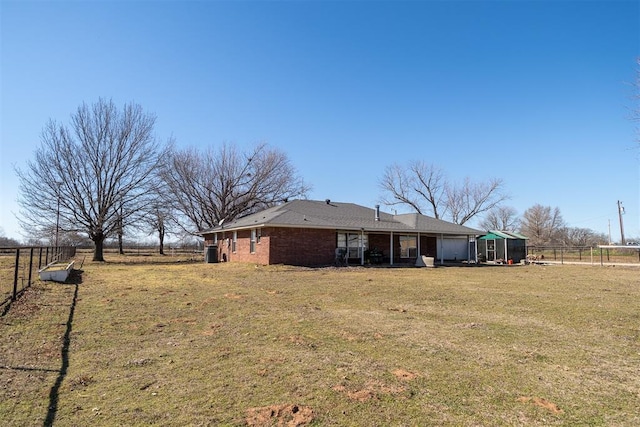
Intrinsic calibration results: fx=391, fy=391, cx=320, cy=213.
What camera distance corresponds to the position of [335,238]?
70.6 feet

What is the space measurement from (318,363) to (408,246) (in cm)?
2132

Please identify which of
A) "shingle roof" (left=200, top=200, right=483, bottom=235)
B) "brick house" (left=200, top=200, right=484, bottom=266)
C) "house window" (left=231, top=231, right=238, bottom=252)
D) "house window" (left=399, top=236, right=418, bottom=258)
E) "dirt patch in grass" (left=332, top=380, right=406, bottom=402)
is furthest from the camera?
"house window" (left=399, top=236, right=418, bottom=258)

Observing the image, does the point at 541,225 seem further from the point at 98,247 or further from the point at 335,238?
the point at 98,247

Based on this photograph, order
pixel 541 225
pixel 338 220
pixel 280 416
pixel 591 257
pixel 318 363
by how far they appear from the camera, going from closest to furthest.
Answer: pixel 280 416 → pixel 318 363 → pixel 338 220 → pixel 591 257 → pixel 541 225

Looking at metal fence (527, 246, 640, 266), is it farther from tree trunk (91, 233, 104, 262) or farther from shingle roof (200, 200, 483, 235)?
tree trunk (91, 233, 104, 262)

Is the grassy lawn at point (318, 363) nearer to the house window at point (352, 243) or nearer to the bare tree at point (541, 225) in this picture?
the house window at point (352, 243)

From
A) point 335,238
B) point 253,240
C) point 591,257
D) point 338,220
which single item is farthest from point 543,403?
point 591,257

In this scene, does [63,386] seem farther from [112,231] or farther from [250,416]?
[112,231]

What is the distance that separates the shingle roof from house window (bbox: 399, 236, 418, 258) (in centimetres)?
98

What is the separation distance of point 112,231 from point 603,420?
31666 millimetres

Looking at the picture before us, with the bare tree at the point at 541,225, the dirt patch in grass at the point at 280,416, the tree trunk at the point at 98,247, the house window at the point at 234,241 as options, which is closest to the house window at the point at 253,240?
the house window at the point at 234,241

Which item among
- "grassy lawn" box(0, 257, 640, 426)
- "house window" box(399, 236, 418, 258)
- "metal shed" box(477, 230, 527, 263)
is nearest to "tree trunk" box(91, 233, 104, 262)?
"house window" box(399, 236, 418, 258)

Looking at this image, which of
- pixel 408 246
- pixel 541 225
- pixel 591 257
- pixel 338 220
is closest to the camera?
pixel 338 220

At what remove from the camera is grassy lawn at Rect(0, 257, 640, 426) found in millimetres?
3305
